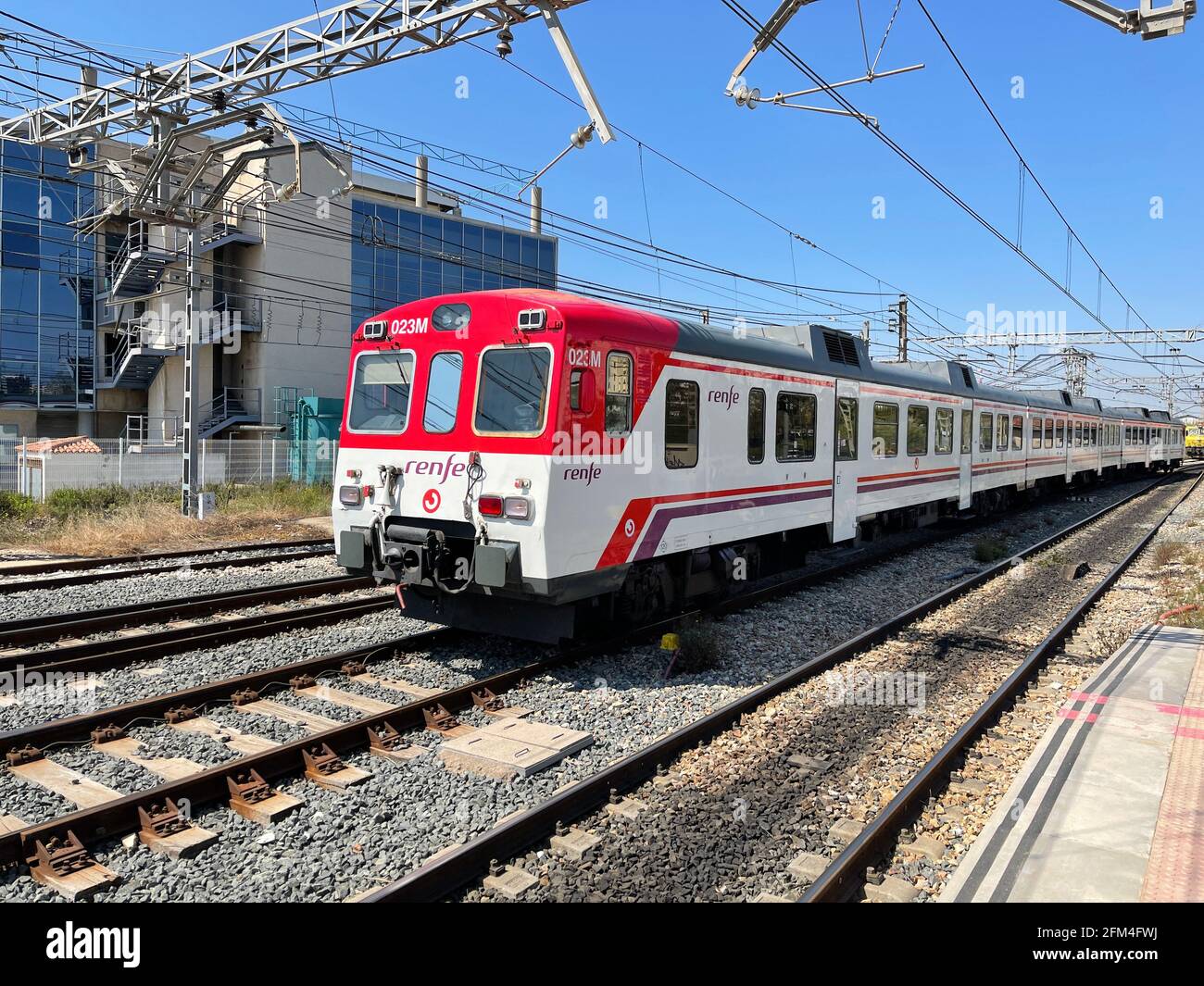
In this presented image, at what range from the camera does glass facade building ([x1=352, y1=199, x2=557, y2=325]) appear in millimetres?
32156

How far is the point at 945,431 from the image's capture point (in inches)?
643

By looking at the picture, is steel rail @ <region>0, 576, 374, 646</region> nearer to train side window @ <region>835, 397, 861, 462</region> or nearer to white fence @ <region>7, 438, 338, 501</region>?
train side window @ <region>835, 397, 861, 462</region>

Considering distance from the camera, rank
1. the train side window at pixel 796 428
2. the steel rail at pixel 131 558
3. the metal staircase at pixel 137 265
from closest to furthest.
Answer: the train side window at pixel 796 428, the steel rail at pixel 131 558, the metal staircase at pixel 137 265

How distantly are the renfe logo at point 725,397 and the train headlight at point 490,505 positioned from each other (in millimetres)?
2800

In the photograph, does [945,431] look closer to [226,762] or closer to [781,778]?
[781,778]

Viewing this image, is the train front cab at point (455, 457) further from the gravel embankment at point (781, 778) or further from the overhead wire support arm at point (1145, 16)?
the overhead wire support arm at point (1145, 16)

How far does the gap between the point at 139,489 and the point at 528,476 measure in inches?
661

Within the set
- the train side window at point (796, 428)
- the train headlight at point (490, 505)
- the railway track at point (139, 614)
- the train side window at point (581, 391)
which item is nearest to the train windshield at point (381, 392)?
the train headlight at point (490, 505)

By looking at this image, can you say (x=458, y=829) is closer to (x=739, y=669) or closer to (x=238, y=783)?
(x=238, y=783)

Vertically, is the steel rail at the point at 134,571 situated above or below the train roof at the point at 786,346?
below

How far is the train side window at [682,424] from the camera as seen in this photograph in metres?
8.33

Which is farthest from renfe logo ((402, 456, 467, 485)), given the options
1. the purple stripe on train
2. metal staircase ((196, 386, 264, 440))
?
metal staircase ((196, 386, 264, 440))

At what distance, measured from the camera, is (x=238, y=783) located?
5.13 metres
